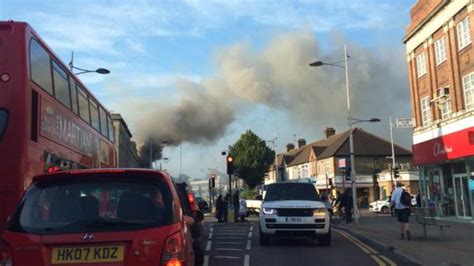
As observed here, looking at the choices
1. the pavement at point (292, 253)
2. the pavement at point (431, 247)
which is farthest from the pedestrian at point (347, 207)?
the pavement at point (292, 253)

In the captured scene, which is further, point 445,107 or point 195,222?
point 445,107

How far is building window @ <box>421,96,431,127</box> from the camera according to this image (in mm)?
28959

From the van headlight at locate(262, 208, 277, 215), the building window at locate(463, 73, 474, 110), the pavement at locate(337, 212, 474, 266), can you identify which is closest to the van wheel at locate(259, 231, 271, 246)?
the van headlight at locate(262, 208, 277, 215)

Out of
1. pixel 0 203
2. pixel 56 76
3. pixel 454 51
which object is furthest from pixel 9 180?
pixel 454 51

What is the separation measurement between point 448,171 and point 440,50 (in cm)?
619

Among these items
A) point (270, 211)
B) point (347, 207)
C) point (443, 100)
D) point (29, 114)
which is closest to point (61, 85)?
point (29, 114)

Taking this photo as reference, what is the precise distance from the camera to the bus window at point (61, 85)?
9.43 meters

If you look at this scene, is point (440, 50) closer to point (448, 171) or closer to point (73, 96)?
point (448, 171)

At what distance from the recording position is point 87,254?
425 cm

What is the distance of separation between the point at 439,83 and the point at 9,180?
24.4 m

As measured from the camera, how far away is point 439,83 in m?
27.2

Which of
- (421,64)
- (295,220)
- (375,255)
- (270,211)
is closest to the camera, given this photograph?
(375,255)

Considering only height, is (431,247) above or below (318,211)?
below

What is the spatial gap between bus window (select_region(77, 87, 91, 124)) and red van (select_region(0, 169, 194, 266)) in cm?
690
